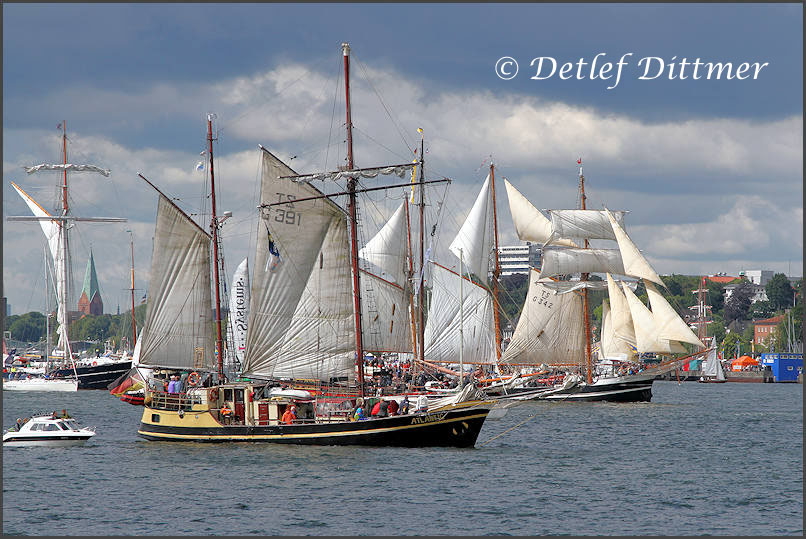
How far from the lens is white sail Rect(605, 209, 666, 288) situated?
106000 mm

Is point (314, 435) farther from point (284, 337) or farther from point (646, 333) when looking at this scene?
point (646, 333)

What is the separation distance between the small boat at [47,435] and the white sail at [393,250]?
126ft

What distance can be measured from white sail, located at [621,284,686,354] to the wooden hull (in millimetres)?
50583

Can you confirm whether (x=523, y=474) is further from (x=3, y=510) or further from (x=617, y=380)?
(x=617, y=380)

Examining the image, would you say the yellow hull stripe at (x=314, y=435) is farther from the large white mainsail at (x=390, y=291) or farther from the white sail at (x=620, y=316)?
the white sail at (x=620, y=316)

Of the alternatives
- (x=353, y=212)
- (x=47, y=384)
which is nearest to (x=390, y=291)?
(x=353, y=212)

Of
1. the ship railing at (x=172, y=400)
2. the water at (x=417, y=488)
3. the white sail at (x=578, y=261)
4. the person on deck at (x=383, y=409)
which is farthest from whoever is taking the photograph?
the white sail at (x=578, y=261)

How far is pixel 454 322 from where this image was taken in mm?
97688

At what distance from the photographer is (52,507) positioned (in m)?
43.8

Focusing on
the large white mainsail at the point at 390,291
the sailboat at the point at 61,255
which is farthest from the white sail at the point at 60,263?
the large white mainsail at the point at 390,291

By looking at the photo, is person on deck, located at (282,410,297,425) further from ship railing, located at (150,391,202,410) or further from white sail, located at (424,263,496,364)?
white sail, located at (424,263,496,364)

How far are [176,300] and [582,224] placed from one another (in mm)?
57657

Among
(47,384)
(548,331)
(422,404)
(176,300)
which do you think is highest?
(176,300)

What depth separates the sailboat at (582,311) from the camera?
353ft
